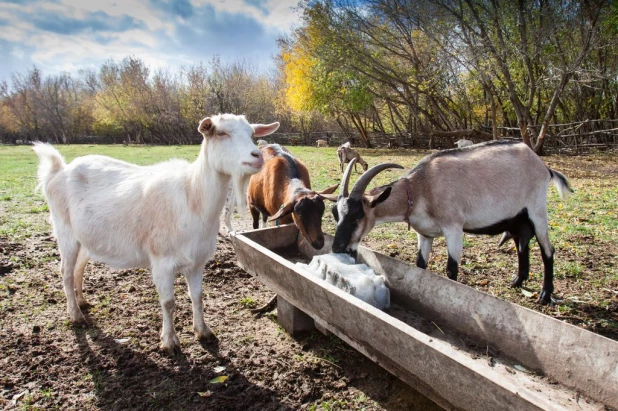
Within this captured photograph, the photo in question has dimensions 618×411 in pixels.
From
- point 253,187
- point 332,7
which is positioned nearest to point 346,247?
point 253,187

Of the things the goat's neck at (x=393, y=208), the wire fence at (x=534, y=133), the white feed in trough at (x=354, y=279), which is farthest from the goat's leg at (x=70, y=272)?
the wire fence at (x=534, y=133)

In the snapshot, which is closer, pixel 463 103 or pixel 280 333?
pixel 280 333

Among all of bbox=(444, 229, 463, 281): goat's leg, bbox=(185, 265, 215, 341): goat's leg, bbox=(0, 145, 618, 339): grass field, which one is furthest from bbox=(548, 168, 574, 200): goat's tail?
bbox=(185, 265, 215, 341): goat's leg

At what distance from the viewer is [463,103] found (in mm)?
27016

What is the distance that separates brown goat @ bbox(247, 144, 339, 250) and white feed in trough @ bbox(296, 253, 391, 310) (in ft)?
2.89

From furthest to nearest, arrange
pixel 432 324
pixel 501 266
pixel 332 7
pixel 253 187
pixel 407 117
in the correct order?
pixel 407 117
pixel 332 7
pixel 253 187
pixel 501 266
pixel 432 324

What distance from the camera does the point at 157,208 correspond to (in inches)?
142

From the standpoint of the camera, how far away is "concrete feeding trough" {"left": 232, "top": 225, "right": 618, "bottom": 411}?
2092 millimetres

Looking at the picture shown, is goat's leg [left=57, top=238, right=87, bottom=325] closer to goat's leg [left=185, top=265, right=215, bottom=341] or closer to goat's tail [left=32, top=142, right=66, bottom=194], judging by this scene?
goat's tail [left=32, top=142, right=66, bottom=194]

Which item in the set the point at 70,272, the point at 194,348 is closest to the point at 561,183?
the point at 194,348

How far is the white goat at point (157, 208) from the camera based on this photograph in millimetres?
3330

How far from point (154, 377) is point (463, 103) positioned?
27701 mm

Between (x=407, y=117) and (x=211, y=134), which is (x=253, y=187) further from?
(x=407, y=117)

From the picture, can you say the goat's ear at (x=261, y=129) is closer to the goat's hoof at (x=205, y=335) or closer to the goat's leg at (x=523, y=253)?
the goat's hoof at (x=205, y=335)
